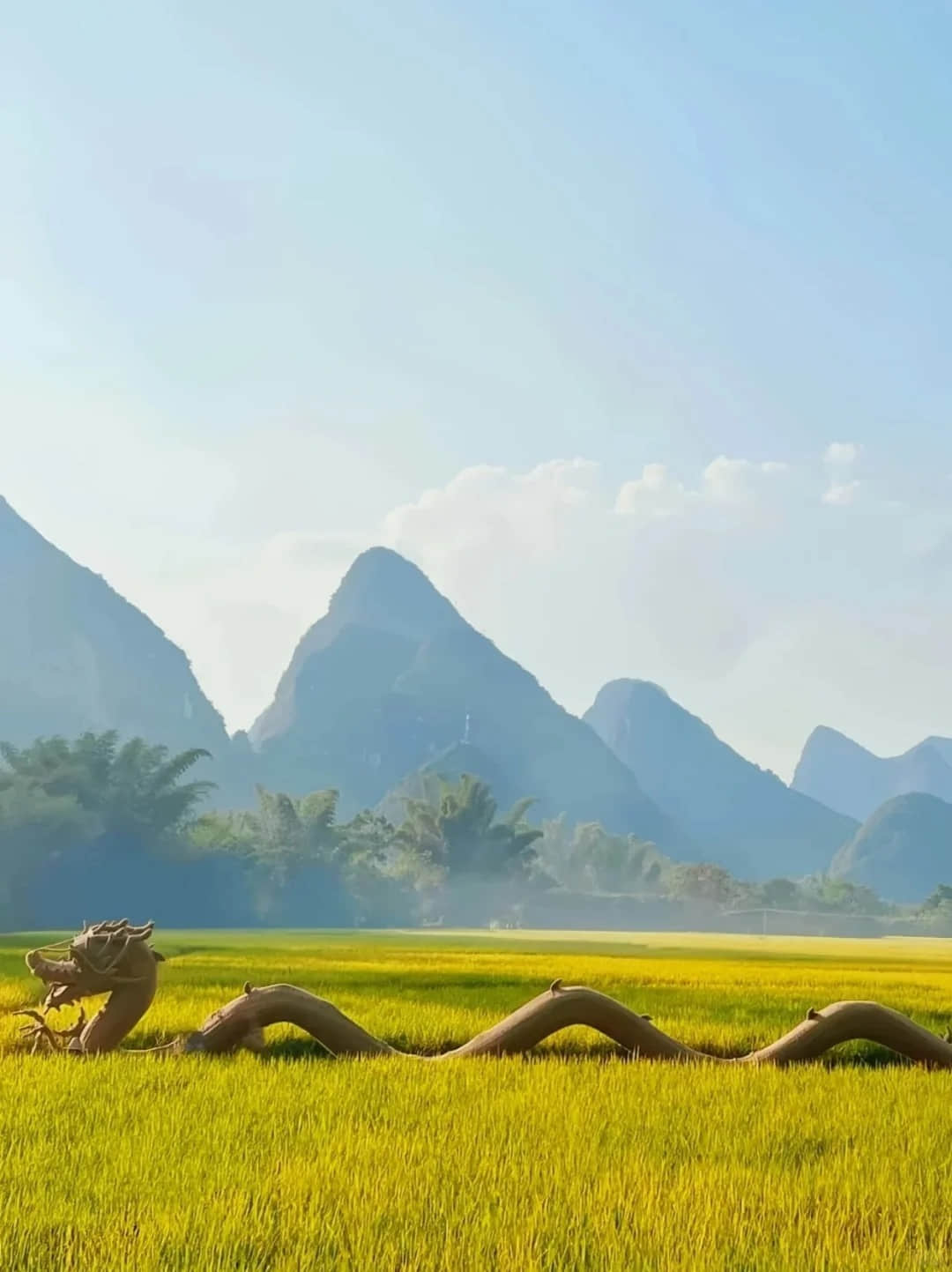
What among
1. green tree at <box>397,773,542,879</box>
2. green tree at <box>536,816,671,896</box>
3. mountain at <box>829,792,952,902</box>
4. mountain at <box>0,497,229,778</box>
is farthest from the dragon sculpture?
mountain at <box>829,792,952,902</box>

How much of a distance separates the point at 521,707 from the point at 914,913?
5871cm

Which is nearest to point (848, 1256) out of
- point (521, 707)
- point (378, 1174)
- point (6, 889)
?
point (378, 1174)

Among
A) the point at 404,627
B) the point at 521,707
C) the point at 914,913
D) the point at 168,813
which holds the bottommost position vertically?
the point at 914,913

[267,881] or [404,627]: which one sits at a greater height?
[404,627]

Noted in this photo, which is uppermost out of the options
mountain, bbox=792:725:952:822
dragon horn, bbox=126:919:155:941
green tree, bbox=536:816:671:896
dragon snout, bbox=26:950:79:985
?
mountain, bbox=792:725:952:822

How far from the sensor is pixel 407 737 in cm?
11425

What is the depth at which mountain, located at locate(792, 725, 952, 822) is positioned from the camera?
530ft

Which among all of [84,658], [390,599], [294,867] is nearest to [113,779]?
[294,867]

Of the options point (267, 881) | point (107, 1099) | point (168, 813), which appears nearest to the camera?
point (107, 1099)

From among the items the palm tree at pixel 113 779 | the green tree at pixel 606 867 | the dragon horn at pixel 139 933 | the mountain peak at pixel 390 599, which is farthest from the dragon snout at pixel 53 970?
the mountain peak at pixel 390 599

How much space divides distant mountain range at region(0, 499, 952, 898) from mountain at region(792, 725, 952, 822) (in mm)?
1271

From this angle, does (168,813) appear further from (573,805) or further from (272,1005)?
(573,805)

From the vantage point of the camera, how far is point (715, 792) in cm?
14050

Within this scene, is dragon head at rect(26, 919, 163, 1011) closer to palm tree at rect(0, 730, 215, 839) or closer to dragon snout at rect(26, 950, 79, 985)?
dragon snout at rect(26, 950, 79, 985)
